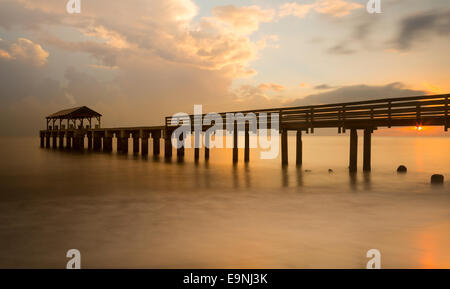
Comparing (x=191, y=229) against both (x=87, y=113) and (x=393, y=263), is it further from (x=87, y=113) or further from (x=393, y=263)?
(x=87, y=113)

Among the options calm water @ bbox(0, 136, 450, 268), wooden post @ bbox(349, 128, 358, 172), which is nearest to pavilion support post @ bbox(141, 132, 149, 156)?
calm water @ bbox(0, 136, 450, 268)

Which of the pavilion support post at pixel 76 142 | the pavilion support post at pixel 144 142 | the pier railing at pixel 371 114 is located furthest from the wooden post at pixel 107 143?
the pier railing at pixel 371 114

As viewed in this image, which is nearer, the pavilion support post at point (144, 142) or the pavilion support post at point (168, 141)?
the pavilion support post at point (168, 141)

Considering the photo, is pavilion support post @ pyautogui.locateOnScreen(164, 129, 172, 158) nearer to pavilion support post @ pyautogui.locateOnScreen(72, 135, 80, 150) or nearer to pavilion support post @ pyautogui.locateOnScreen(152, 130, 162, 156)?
pavilion support post @ pyautogui.locateOnScreen(152, 130, 162, 156)

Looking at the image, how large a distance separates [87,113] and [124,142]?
7.90 m

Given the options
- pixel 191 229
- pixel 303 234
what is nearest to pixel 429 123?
pixel 303 234

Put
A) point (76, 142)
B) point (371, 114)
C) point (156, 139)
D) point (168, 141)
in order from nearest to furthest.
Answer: point (371, 114) < point (168, 141) < point (156, 139) < point (76, 142)

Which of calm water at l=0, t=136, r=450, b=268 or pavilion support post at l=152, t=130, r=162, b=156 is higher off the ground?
pavilion support post at l=152, t=130, r=162, b=156

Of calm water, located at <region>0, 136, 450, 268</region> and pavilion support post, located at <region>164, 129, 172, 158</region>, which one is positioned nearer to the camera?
calm water, located at <region>0, 136, 450, 268</region>

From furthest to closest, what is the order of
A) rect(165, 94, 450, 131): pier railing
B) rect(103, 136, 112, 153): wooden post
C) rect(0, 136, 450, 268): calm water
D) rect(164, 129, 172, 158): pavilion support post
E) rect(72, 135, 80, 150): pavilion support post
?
1. rect(72, 135, 80, 150): pavilion support post
2. rect(103, 136, 112, 153): wooden post
3. rect(164, 129, 172, 158): pavilion support post
4. rect(165, 94, 450, 131): pier railing
5. rect(0, 136, 450, 268): calm water

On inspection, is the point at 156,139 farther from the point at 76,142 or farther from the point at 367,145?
the point at 76,142

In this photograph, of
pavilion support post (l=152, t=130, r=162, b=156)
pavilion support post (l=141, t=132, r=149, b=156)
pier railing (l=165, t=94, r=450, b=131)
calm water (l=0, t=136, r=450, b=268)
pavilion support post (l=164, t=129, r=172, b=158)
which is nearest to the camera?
calm water (l=0, t=136, r=450, b=268)

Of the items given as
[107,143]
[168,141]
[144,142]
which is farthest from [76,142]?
[168,141]

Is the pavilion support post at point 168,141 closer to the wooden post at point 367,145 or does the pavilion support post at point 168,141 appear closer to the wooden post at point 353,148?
the wooden post at point 353,148
